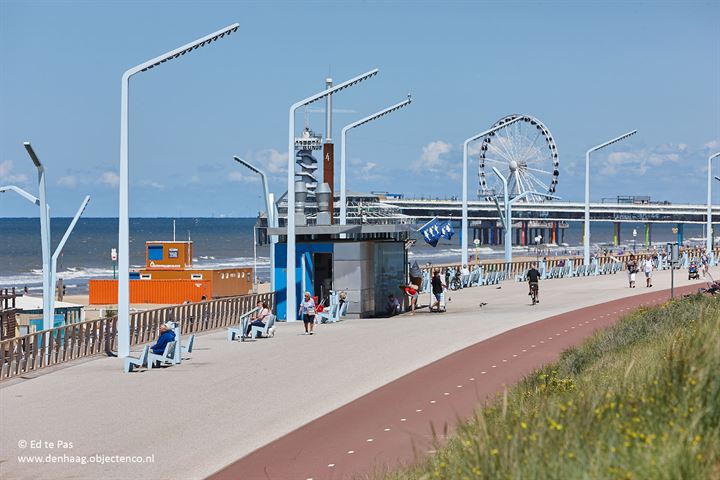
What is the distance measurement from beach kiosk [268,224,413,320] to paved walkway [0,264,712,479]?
2.26 m

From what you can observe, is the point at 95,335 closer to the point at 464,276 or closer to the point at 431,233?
the point at 431,233

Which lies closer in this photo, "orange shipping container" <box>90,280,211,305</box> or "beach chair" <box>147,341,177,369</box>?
"beach chair" <box>147,341,177,369</box>

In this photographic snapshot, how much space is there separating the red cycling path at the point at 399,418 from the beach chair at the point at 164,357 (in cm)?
495

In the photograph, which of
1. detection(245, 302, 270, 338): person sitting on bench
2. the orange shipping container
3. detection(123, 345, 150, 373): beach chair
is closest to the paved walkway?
detection(123, 345, 150, 373): beach chair

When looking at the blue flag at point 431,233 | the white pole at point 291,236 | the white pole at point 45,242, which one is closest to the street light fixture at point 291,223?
the white pole at point 291,236

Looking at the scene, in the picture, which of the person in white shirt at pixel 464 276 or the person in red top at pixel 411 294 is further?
the person in white shirt at pixel 464 276

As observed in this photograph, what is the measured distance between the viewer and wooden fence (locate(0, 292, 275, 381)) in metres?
20.0

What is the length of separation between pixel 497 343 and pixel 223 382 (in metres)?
6.93

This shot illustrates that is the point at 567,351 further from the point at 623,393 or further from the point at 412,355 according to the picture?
the point at 623,393

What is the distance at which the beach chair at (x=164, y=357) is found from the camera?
68.1ft

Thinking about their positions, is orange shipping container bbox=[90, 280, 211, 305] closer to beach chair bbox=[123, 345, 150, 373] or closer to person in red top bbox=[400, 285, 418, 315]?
person in red top bbox=[400, 285, 418, 315]

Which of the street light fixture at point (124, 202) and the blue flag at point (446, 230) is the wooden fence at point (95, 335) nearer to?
the street light fixture at point (124, 202)

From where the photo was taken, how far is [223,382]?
18812 mm

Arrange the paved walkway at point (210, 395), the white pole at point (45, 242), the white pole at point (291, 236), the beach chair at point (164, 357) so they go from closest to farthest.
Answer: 1. the paved walkway at point (210, 395)
2. the beach chair at point (164, 357)
3. the white pole at point (45, 242)
4. the white pole at point (291, 236)
